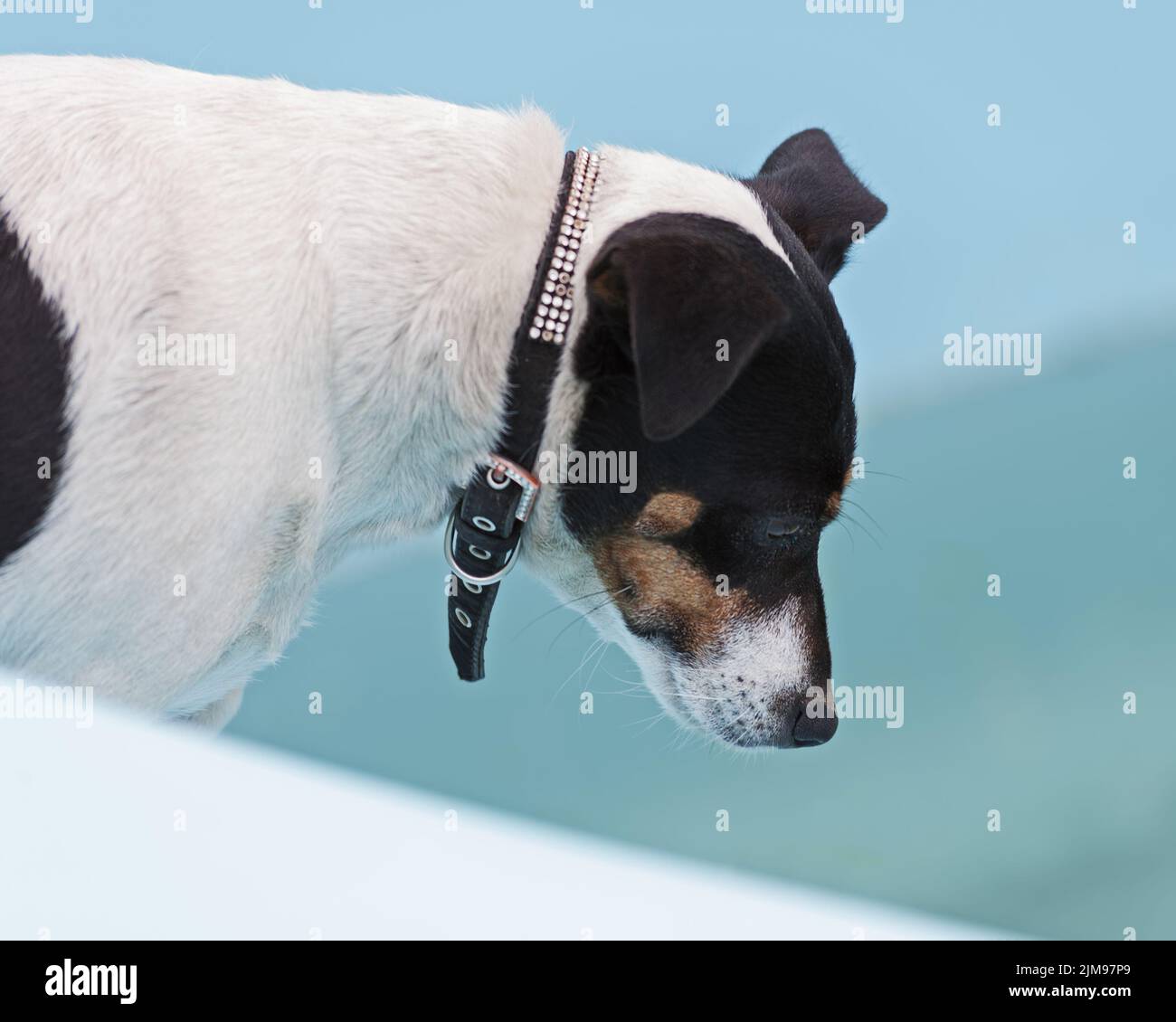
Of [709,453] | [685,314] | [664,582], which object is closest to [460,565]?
[664,582]

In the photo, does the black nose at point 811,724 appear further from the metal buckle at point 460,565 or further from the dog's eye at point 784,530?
the metal buckle at point 460,565

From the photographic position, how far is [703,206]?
2.00 m

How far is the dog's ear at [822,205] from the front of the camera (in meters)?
2.33

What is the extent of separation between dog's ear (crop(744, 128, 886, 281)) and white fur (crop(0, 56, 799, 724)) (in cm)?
25

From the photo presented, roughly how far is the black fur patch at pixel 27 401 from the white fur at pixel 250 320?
0.07ft

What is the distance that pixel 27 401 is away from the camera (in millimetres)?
1734

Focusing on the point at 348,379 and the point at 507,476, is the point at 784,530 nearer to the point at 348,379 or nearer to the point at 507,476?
the point at 507,476

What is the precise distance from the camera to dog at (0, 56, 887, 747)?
175cm

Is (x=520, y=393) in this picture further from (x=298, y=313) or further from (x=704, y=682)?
(x=704, y=682)

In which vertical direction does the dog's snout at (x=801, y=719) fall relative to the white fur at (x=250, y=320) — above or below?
below

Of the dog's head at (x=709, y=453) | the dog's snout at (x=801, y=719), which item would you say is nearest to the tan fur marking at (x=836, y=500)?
the dog's head at (x=709, y=453)

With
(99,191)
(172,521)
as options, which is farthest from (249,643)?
(99,191)

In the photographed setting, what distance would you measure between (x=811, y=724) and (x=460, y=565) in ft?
2.17

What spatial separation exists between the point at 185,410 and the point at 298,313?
0.21 meters
